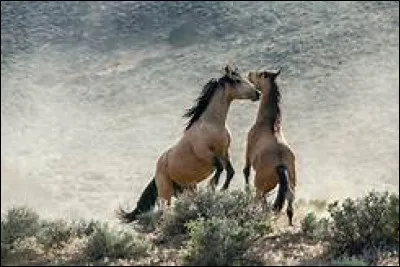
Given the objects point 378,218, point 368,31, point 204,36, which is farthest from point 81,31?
point 378,218

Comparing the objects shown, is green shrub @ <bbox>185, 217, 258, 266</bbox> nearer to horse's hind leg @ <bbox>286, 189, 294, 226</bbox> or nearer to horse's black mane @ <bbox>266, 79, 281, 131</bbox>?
horse's hind leg @ <bbox>286, 189, 294, 226</bbox>

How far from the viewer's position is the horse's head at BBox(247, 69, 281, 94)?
11945 millimetres

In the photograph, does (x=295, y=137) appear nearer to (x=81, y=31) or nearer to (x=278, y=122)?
(x=81, y=31)

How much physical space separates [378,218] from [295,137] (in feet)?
74.8

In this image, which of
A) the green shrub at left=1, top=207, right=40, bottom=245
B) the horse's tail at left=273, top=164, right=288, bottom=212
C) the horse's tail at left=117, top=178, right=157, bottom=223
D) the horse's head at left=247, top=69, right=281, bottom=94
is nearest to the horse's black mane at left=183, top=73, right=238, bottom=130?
the horse's head at left=247, top=69, right=281, bottom=94

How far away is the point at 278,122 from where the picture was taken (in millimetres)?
11523

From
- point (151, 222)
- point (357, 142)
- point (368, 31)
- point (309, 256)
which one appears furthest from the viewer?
point (368, 31)

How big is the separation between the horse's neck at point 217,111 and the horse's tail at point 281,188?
1.26 meters

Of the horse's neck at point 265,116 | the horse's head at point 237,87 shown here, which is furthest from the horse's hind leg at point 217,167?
the horse's head at point 237,87

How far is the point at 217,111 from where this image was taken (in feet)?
39.0

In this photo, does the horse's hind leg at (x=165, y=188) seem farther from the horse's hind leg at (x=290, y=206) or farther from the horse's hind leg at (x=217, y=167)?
the horse's hind leg at (x=290, y=206)

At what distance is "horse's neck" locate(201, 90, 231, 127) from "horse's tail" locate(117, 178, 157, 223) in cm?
130

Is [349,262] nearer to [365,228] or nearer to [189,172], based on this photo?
[365,228]

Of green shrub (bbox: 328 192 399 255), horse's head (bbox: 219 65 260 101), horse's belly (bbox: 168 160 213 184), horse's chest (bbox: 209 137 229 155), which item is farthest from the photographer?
horse's head (bbox: 219 65 260 101)
